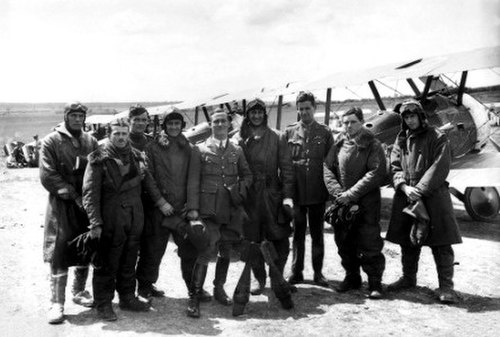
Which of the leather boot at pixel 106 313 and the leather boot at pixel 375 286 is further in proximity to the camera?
Answer: the leather boot at pixel 375 286

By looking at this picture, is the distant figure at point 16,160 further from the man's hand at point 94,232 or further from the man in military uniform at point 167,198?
the man's hand at point 94,232

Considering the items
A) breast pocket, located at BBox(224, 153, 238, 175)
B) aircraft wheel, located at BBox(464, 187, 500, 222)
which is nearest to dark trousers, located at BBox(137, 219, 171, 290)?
breast pocket, located at BBox(224, 153, 238, 175)

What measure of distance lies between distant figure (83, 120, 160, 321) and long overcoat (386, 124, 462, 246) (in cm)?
277

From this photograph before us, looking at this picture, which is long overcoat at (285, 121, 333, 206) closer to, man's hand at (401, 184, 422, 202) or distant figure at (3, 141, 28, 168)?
man's hand at (401, 184, 422, 202)

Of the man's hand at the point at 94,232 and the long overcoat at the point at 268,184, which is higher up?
the long overcoat at the point at 268,184

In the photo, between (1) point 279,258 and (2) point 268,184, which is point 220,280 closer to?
(1) point 279,258

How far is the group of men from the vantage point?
441 cm

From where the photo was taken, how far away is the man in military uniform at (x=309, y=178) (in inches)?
212

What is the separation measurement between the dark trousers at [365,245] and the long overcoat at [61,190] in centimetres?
270

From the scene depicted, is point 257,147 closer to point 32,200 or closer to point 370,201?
point 370,201

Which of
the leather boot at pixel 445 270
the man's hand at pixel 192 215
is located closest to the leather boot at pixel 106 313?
the man's hand at pixel 192 215

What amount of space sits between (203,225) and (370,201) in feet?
5.91

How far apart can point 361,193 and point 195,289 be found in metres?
1.97

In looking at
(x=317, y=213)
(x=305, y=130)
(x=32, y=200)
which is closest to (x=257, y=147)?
(x=305, y=130)
